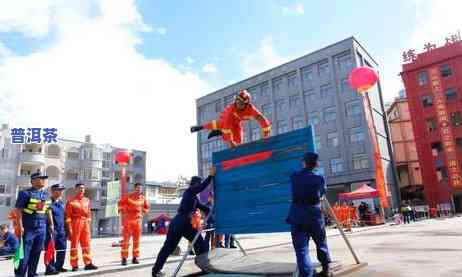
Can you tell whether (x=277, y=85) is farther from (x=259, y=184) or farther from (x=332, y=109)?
(x=259, y=184)

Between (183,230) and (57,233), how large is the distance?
13.5 feet

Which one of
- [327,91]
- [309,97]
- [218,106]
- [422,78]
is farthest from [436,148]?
[218,106]

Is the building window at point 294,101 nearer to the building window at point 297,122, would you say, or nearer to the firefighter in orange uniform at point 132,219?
the building window at point 297,122

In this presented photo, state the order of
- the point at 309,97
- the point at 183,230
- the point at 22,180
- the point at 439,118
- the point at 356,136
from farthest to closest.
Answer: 1. the point at 22,180
2. the point at 309,97
3. the point at 439,118
4. the point at 356,136
5. the point at 183,230

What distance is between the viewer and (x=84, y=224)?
9219mm

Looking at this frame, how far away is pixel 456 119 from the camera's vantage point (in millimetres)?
42031

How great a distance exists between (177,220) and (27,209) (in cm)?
298

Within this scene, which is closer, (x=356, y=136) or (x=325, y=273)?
(x=325, y=273)

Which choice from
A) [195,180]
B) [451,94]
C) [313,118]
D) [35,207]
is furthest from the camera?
[313,118]

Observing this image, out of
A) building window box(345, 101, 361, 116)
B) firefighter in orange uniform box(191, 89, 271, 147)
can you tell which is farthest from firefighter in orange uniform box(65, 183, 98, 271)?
building window box(345, 101, 361, 116)

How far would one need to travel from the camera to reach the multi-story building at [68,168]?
49.7m

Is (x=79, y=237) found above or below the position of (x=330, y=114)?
below

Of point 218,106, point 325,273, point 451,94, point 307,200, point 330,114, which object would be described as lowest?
point 325,273

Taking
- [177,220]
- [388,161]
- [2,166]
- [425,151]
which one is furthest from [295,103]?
[177,220]
